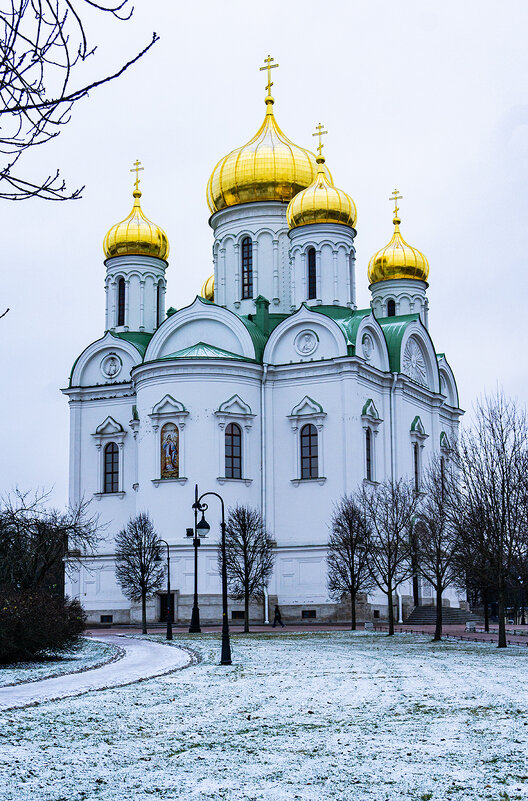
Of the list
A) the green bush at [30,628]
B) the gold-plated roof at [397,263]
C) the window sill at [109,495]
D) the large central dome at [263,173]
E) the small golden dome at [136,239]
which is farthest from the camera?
the gold-plated roof at [397,263]

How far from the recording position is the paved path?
15741mm

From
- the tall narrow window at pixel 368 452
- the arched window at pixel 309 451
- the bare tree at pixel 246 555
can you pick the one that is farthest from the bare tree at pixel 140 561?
the tall narrow window at pixel 368 452

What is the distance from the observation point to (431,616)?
4603cm

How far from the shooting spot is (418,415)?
168 ft

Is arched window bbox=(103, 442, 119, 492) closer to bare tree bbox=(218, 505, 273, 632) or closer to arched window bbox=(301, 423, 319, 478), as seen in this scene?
arched window bbox=(301, 423, 319, 478)

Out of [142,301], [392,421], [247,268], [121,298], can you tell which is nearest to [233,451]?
[392,421]

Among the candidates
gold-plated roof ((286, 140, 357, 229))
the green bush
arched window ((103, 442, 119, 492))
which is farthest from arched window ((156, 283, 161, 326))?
the green bush

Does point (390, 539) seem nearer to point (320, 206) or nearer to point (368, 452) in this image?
point (368, 452)

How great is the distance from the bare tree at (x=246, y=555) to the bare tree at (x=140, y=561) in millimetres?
2569

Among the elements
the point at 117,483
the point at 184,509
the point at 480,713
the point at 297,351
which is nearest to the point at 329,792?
the point at 480,713

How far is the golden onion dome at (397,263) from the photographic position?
188ft

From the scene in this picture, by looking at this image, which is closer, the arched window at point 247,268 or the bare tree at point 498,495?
the bare tree at point 498,495

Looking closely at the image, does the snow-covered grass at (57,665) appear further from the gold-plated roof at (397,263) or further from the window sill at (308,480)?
the gold-plated roof at (397,263)

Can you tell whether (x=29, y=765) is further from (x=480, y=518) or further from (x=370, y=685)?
(x=480, y=518)
